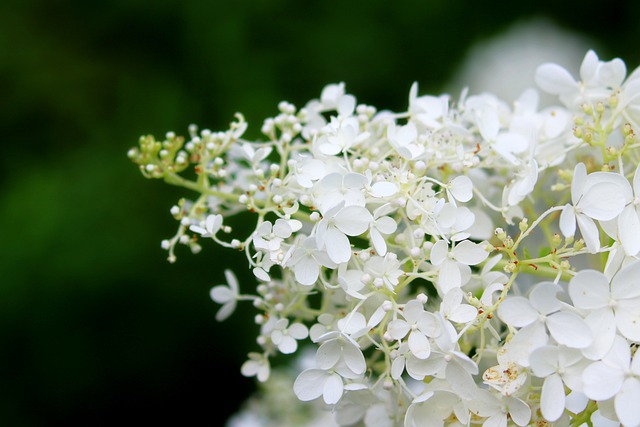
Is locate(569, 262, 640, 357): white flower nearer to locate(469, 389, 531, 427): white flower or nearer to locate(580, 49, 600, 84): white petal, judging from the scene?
locate(469, 389, 531, 427): white flower

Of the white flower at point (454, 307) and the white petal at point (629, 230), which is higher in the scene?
the white petal at point (629, 230)

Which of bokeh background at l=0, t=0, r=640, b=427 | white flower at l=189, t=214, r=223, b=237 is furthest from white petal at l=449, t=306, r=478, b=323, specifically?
bokeh background at l=0, t=0, r=640, b=427

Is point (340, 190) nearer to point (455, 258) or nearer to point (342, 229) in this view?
point (342, 229)

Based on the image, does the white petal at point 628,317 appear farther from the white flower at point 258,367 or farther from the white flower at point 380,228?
the white flower at point 258,367

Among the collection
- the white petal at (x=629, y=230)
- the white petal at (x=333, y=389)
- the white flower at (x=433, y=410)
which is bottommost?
the white flower at (x=433, y=410)

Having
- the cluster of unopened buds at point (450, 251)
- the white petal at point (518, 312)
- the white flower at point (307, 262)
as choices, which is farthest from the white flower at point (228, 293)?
the white petal at point (518, 312)

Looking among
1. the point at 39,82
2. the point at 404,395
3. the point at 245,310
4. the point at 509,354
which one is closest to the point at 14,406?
the point at 245,310
